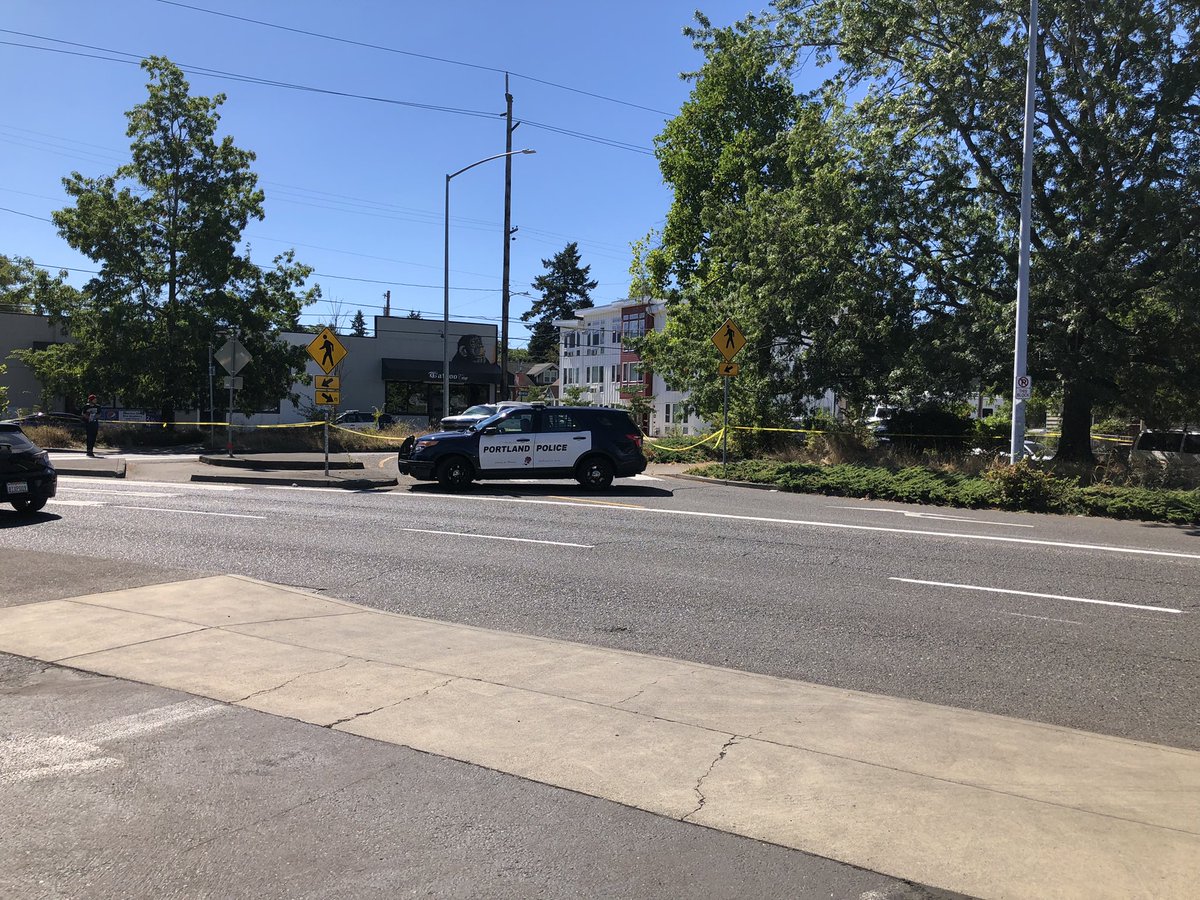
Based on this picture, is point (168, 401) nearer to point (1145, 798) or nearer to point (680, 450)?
point (680, 450)

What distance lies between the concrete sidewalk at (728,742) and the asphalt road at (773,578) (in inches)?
30.2

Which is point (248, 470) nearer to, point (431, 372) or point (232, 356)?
point (232, 356)

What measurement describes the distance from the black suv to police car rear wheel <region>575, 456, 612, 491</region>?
9.79 meters

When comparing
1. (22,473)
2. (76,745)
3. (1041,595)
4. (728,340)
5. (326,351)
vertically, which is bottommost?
(76,745)

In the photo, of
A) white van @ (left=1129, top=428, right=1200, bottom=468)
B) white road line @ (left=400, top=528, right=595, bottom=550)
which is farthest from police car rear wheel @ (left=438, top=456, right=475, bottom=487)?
white van @ (left=1129, top=428, right=1200, bottom=468)

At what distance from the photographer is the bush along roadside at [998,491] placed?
53.3 feet

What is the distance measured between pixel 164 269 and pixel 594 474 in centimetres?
2727

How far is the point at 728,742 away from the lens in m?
5.11

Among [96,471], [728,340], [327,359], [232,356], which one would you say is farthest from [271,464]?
[728,340]

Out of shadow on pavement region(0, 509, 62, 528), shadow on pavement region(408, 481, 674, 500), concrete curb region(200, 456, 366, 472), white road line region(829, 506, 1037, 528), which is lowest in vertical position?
shadow on pavement region(0, 509, 62, 528)

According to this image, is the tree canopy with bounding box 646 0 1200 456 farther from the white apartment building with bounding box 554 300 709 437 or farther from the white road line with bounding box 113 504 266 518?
the white apartment building with bounding box 554 300 709 437

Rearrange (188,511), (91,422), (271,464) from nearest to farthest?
(188,511)
(271,464)
(91,422)

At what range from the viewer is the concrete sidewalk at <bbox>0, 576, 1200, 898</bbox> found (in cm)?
393

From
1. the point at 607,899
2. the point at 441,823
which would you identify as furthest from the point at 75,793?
the point at 607,899
